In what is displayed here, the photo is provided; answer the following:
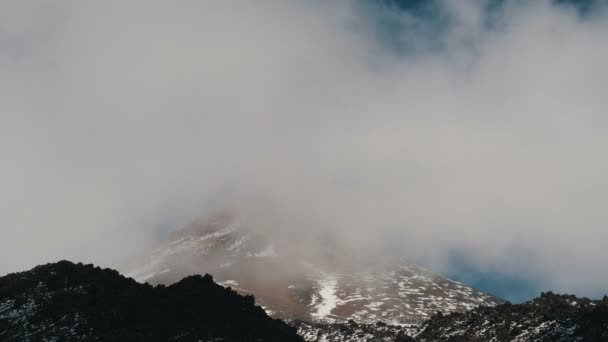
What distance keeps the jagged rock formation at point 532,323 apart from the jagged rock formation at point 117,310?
1830 centimetres

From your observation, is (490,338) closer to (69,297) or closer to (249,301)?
(249,301)

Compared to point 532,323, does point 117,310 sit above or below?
below

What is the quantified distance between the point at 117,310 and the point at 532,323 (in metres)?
37.2

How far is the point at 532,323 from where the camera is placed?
183ft

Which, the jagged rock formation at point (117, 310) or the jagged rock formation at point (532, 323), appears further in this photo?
the jagged rock formation at point (532, 323)

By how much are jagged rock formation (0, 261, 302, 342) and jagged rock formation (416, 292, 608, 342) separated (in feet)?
60.1

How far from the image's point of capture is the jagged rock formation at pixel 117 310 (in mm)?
48281

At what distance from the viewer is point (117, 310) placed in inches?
2000

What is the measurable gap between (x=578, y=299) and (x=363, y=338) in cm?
2412

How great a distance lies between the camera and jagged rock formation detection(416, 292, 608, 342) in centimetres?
5028

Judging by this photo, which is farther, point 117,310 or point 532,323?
point 532,323

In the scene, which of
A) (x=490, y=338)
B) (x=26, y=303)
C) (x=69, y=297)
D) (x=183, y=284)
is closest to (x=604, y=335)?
(x=490, y=338)

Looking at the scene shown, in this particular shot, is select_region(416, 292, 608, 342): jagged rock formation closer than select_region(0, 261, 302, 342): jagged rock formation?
No

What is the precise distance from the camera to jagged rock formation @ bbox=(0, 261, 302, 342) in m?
48.3
